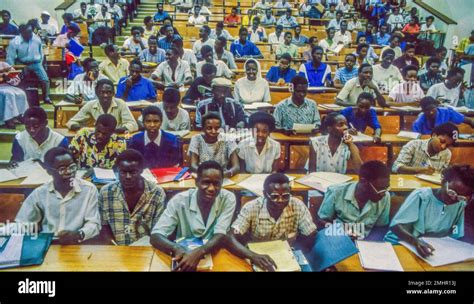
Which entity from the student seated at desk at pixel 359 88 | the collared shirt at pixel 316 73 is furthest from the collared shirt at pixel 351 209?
the collared shirt at pixel 316 73

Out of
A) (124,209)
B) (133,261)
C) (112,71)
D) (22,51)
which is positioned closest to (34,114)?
(124,209)

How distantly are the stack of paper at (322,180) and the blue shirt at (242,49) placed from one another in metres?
5.29

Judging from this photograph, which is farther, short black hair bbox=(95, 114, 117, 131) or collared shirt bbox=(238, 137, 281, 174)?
collared shirt bbox=(238, 137, 281, 174)

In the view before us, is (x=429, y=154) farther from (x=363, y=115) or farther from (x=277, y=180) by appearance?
(x=277, y=180)

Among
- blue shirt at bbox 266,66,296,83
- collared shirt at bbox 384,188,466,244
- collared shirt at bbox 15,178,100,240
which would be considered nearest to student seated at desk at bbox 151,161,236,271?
collared shirt at bbox 15,178,100,240

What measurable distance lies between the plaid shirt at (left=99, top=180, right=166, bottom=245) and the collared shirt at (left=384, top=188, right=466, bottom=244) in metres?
1.49

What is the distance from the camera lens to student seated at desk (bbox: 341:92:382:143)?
14.7 ft

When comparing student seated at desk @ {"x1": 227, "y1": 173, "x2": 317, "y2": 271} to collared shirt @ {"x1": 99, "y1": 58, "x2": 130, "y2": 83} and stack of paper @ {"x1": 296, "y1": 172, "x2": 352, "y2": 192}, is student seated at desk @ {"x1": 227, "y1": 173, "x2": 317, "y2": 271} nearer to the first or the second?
stack of paper @ {"x1": 296, "y1": 172, "x2": 352, "y2": 192}

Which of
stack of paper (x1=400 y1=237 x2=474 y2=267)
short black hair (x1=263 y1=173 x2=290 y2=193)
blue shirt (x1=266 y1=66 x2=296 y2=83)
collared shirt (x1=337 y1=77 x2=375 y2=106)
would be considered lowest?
stack of paper (x1=400 y1=237 x2=474 y2=267)

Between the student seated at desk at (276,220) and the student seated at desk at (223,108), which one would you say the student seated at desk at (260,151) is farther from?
the student seated at desk at (276,220)

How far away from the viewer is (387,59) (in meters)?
6.51

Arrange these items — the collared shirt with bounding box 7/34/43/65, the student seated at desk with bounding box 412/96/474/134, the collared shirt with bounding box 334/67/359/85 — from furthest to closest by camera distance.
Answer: the collared shirt with bounding box 334/67/359/85, the collared shirt with bounding box 7/34/43/65, the student seated at desk with bounding box 412/96/474/134

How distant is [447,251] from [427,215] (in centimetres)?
32
